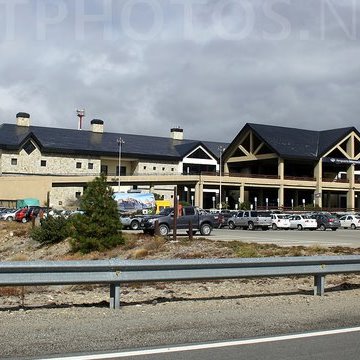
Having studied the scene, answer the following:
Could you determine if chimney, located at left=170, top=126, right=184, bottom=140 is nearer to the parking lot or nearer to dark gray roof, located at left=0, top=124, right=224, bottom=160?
dark gray roof, located at left=0, top=124, right=224, bottom=160

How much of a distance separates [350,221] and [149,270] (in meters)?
51.5

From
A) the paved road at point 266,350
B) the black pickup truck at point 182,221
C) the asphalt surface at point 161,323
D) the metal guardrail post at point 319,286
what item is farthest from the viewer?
the black pickup truck at point 182,221

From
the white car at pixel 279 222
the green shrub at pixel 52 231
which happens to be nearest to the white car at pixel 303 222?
the white car at pixel 279 222

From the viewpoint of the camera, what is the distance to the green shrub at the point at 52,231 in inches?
1155

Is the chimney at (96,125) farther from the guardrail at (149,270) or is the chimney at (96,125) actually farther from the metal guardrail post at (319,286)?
the guardrail at (149,270)

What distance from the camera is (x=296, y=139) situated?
323 feet

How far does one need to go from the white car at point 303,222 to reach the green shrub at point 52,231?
2724 cm

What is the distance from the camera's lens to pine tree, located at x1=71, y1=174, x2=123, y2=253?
24281 mm

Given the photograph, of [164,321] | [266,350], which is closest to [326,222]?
[164,321]

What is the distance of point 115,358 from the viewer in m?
6.87

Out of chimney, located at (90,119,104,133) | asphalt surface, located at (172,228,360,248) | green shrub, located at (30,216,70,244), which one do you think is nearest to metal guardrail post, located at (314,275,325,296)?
asphalt surface, located at (172,228,360,248)

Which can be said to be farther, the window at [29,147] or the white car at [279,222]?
the window at [29,147]

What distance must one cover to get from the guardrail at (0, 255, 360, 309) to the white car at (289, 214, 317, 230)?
41395 mm

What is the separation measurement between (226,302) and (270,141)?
278 feet
